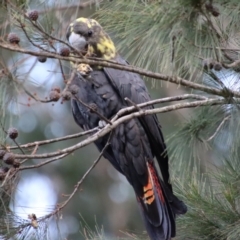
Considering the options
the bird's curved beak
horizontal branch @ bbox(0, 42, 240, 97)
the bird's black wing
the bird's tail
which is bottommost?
the bird's tail

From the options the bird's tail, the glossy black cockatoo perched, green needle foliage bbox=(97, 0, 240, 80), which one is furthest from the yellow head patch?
green needle foliage bbox=(97, 0, 240, 80)

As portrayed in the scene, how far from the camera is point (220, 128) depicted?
2180 mm

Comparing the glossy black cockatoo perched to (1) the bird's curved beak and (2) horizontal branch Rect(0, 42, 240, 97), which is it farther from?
(2) horizontal branch Rect(0, 42, 240, 97)

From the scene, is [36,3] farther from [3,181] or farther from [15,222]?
[15,222]

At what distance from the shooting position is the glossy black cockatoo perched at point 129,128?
2.75 metres

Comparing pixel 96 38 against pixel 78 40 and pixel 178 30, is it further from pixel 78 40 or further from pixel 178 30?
pixel 178 30

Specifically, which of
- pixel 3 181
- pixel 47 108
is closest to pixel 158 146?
pixel 3 181

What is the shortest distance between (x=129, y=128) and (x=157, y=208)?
1.20 ft

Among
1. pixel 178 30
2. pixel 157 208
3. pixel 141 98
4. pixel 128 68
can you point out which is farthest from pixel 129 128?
pixel 178 30

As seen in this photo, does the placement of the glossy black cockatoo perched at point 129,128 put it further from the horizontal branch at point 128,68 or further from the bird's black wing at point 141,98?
the horizontal branch at point 128,68

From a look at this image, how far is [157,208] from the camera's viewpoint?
9.09ft

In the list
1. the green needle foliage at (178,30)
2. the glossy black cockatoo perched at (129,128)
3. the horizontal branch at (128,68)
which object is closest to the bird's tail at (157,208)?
the glossy black cockatoo perched at (129,128)

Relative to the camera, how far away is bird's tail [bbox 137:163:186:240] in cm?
265

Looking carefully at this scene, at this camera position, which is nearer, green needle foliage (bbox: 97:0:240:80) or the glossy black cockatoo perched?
green needle foliage (bbox: 97:0:240:80)
